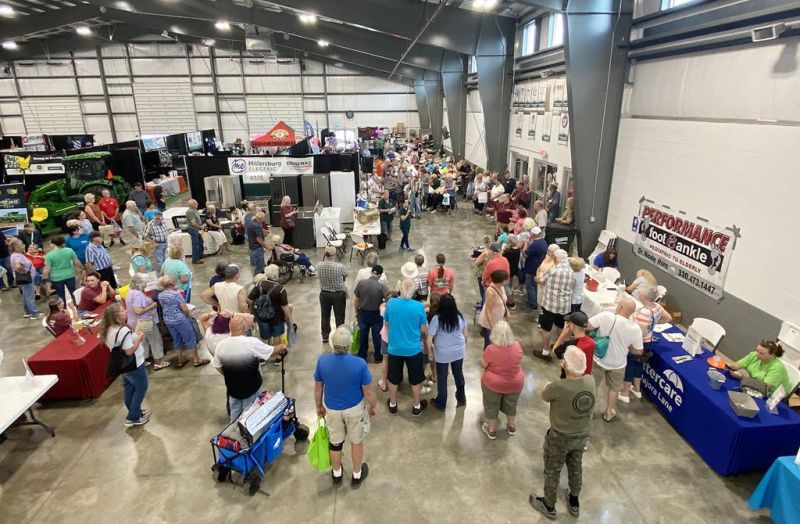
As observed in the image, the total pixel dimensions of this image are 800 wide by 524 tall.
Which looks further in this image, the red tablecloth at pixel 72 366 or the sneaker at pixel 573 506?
the red tablecloth at pixel 72 366

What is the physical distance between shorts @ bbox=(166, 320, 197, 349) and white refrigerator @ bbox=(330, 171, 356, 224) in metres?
7.30

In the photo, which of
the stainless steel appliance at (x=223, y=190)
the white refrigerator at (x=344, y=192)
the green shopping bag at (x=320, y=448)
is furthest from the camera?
the stainless steel appliance at (x=223, y=190)

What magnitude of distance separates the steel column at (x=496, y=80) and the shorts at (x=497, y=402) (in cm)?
1232

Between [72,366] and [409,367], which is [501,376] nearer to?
[409,367]

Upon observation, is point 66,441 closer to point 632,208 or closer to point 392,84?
point 632,208

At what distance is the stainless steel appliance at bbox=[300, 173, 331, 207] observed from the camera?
42.8 feet

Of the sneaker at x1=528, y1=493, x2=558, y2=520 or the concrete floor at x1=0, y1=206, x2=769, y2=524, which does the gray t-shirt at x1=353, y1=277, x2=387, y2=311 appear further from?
the sneaker at x1=528, y1=493, x2=558, y2=520

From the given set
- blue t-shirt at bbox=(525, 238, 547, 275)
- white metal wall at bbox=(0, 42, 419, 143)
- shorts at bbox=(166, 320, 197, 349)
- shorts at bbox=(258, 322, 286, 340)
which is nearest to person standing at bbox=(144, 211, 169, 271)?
shorts at bbox=(166, 320, 197, 349)

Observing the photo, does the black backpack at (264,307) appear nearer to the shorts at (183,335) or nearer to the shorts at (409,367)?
the shorts at (183,335)

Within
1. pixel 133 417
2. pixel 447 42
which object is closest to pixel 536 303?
pixel 133 417

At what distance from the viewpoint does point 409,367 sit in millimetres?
4762

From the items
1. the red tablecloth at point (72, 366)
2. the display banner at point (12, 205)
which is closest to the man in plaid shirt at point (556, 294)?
the red tablecloth at point (72, 366)

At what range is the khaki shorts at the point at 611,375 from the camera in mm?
4738

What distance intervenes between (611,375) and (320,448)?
3.11 meters
